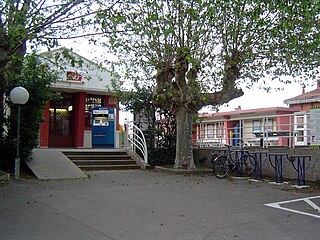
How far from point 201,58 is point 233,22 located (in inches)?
63.2

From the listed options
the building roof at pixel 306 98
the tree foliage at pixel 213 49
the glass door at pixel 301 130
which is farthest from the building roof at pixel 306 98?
the tree foliage at pixel 213 49

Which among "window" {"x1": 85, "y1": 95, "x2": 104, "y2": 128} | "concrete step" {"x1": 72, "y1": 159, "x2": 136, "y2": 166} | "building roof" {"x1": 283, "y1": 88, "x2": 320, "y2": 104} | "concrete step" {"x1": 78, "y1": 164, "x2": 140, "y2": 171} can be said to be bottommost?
"concrete step" {"x1": 78, "y1": 164, "x2": 140, "y2": 171}

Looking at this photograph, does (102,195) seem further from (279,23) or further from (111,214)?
(279,23)

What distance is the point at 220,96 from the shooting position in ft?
40.0

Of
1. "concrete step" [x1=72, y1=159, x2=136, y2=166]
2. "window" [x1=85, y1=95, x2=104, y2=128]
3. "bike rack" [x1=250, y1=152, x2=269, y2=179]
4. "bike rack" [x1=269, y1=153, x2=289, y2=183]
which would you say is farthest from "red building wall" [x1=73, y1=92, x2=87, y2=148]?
"bike rack" [x1=269, y1=153, x2=289, y2=183]

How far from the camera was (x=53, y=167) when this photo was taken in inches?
464

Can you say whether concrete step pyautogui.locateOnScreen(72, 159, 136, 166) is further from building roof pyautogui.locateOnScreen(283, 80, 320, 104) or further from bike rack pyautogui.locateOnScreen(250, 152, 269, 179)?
building roof pyautogui.locateOnScreen(283, 80, 320, 104)

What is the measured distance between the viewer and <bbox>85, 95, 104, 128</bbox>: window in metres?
19.0

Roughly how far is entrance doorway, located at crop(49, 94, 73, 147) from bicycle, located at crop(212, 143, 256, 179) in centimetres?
975

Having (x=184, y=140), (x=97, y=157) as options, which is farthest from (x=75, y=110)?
(x=184, y=140)

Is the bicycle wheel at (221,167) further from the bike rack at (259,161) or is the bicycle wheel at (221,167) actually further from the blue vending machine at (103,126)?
the blue vending machine at (103,126)

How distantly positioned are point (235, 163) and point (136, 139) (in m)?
4.86

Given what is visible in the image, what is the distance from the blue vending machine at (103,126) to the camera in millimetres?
18469

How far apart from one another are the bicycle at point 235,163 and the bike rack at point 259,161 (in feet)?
0.45
